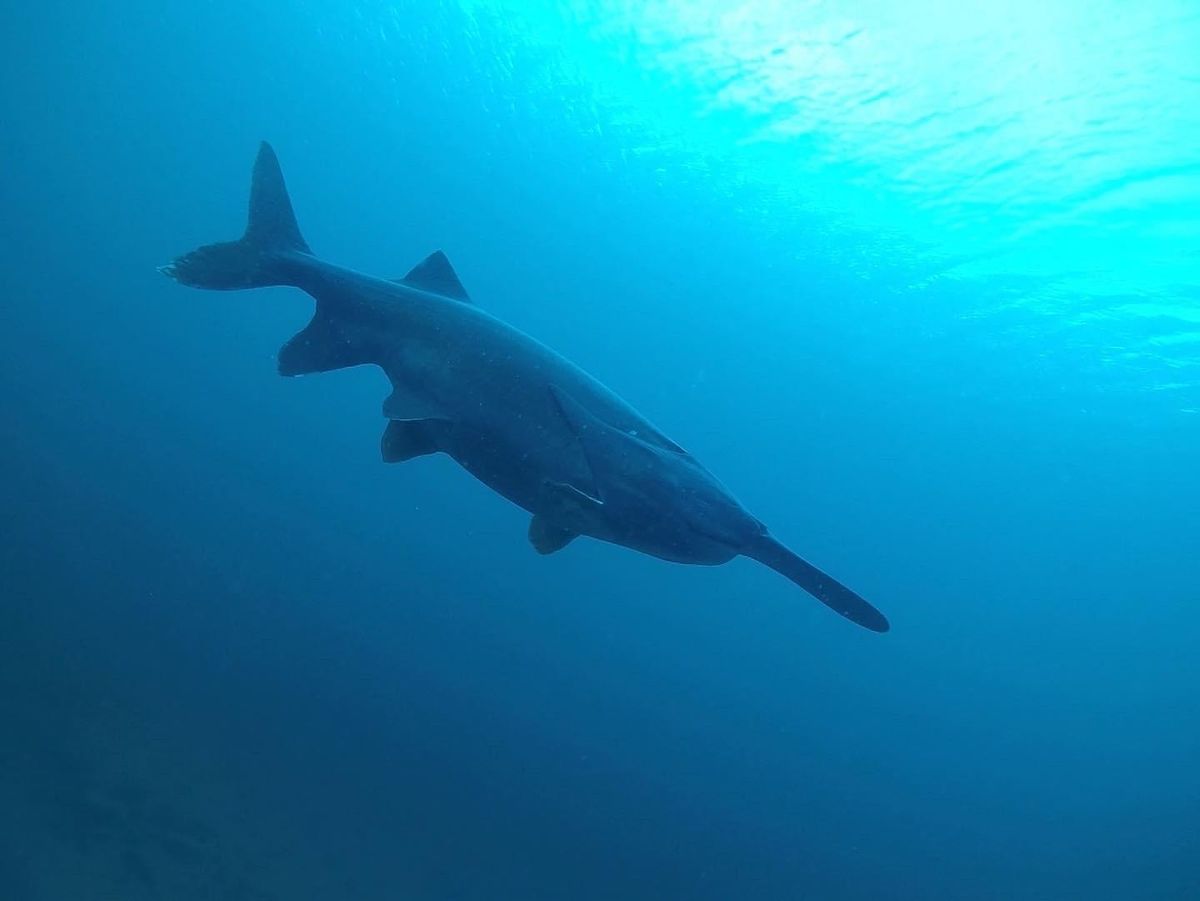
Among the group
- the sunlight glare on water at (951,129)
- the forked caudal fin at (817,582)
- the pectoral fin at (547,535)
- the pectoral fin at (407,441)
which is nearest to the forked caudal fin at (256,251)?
the pectoral fin at (407,441)

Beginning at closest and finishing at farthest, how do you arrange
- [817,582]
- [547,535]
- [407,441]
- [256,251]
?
1. [817,582]
2. [547,535]
3. [407,441]
4. [256,251]

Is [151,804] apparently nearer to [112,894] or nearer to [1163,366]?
[112,894]

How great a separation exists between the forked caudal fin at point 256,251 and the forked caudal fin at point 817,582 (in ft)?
12.0

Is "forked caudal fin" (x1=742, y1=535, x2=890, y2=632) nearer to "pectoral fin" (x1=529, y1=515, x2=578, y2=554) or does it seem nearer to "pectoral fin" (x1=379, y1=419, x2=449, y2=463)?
"pectoral fin" (x1=529, y1=515, x2=578, y2=554)

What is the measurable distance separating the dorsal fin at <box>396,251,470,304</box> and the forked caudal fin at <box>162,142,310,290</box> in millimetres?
846

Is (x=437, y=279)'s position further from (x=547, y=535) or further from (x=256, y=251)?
(x=547, y=535)

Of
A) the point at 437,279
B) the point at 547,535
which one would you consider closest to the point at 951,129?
the point at 437,279

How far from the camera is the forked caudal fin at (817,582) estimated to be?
327 cm

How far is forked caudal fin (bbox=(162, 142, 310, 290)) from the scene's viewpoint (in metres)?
→ 4.71

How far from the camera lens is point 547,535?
13.5ft

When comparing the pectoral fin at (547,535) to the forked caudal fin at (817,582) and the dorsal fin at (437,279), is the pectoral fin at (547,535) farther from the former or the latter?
the dorsal fin at (437,279)

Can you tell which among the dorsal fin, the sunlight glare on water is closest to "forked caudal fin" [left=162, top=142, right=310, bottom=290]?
the dorsal fin

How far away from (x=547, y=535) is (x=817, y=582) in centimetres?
156

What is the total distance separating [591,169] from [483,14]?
10.6m
